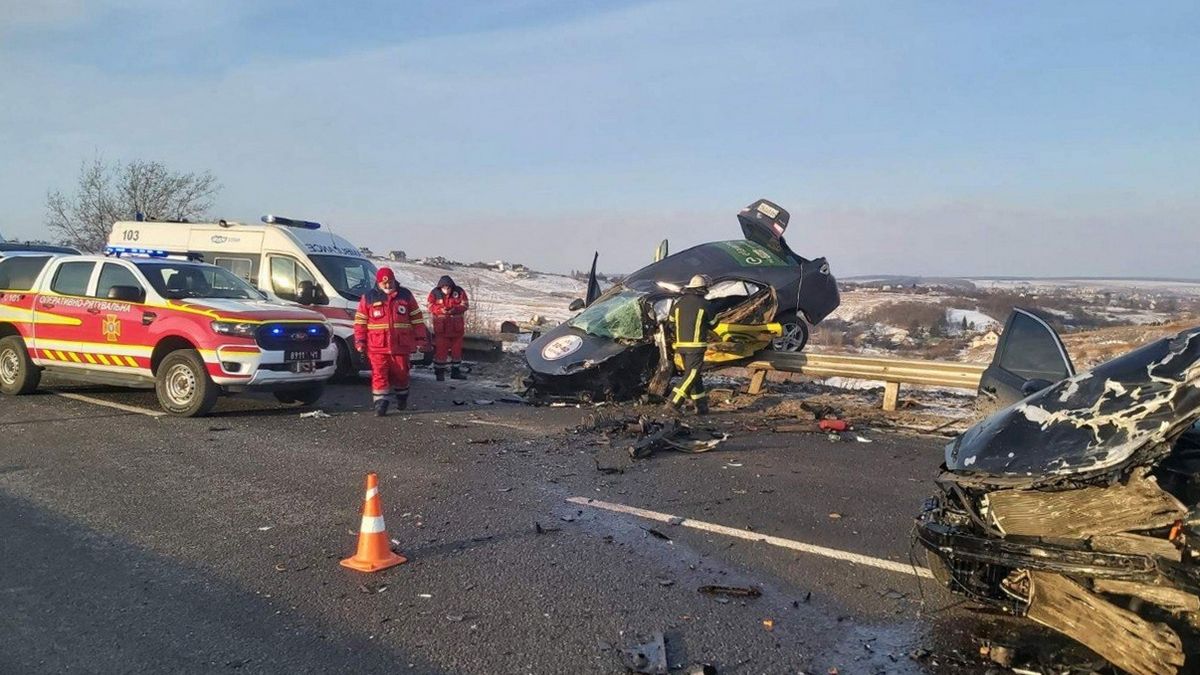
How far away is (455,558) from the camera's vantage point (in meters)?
4.96

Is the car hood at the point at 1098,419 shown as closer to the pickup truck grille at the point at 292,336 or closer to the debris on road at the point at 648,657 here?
the debris on road at the point at 648,657

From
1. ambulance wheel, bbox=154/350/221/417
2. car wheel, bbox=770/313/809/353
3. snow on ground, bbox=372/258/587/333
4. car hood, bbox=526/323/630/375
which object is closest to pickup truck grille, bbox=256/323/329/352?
ambulance wheel, bbox=154/350/221/417

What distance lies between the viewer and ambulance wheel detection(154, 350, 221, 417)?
9.22 m

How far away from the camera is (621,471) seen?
715 cm

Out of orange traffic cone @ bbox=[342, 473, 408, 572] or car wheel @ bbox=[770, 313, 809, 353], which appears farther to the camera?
car wheel @ bbox=[770, 313, 809, 353]

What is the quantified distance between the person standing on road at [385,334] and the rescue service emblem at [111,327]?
2.64 meters

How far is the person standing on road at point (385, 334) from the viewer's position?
9.84 m

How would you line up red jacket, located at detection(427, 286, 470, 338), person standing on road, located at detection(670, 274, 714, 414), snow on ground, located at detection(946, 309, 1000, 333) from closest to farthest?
person standing on road, located at detection(670, 274, 714, 414)
red jacket, located at detection(427, 286, 470, 338)
snow on ground, located at detection(946, 309, 1000, 333)

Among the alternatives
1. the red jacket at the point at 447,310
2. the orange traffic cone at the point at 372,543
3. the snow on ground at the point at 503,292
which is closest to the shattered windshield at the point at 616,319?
the red jacket at the point at 447,310

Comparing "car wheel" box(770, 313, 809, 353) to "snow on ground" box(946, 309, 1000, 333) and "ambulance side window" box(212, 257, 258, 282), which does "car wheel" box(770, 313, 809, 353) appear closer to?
"ambulance side window" box(212, 257, 258, 282)

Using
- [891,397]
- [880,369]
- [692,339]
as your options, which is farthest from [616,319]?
[891,397]

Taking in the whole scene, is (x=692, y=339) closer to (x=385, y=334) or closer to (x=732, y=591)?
(x=385, y=334)

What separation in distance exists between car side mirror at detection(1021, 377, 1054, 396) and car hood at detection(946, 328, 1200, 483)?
1.34 ft

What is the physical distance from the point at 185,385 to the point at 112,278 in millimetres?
1743
